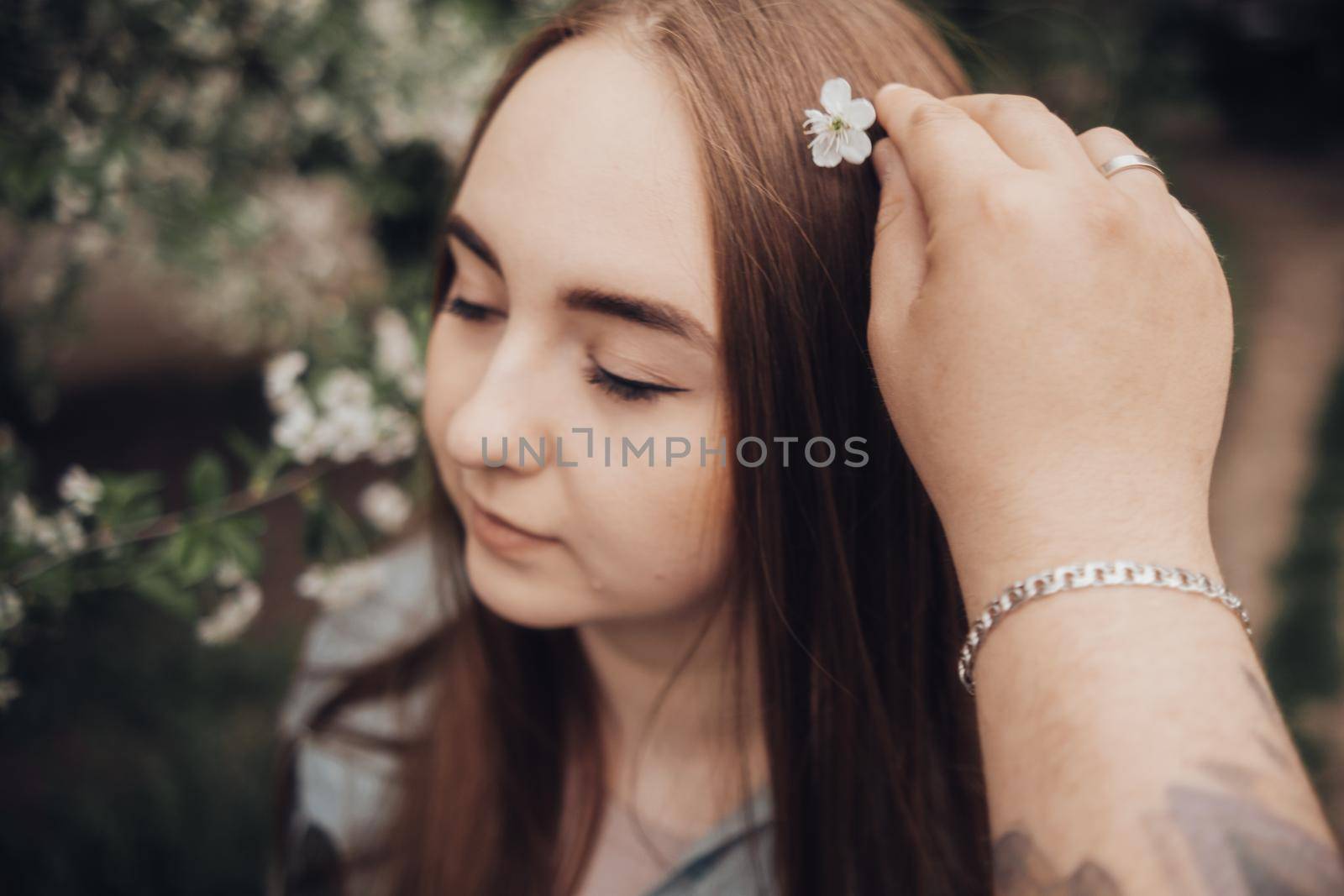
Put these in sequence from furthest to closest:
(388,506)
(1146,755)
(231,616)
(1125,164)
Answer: (388,506)
(231,616)
(1125,164)
(1146,755)

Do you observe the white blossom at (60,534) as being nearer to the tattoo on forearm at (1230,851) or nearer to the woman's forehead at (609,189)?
the woman's forehead at (609,189)

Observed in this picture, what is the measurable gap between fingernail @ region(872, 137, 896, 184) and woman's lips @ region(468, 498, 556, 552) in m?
0.61

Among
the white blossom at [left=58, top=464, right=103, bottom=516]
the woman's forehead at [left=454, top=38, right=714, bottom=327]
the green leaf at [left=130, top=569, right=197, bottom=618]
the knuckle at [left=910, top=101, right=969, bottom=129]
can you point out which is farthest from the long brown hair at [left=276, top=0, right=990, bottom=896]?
the white blossom at [left=58, top=464, right=103, bottom=516]

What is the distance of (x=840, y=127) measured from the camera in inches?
38.9

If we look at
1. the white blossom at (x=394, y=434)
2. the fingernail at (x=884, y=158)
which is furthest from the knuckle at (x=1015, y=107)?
the white blossom at (x=394, y=434)

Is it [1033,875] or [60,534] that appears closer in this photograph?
[1033,875]

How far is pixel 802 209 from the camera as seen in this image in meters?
1.03

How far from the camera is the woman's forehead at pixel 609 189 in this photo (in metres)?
0.99

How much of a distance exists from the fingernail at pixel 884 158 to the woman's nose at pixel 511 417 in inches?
18.0

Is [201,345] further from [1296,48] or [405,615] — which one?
[1296,48]

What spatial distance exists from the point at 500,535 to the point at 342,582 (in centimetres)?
65

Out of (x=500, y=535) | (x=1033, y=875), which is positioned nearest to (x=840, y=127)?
(x=500, y=535)

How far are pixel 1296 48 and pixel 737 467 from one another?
10.1m

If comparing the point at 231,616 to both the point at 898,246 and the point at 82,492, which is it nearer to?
the point at 82,492
